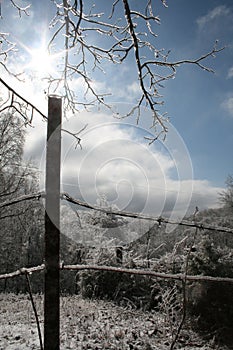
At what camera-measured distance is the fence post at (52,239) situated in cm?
134

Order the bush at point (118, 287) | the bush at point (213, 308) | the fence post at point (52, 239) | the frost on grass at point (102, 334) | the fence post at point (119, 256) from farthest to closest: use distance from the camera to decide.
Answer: the fence post at point (119, 256) → the bush at point (118, 287) → the bush at point (213, 308) → the frost on grass at point (102, 334) → the fence post at point (52, 239)

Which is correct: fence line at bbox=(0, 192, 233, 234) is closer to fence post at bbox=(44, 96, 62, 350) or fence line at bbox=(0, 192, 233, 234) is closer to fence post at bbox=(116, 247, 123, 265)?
fence post at bbox=(44, 96, 62, 350)

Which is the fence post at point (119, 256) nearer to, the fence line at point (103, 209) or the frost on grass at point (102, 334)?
the frost on grass at point (102, 334)

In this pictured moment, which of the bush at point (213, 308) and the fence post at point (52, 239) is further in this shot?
the bush at point (213, 308)

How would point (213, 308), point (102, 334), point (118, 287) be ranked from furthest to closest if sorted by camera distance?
point (118, 287) < point (213, 308) < point (102, 334)

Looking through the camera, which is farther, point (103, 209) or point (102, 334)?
point (102, 334)

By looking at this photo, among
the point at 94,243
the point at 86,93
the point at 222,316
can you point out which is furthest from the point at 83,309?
the point at 86,93

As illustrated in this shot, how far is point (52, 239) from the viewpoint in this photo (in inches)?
54.1

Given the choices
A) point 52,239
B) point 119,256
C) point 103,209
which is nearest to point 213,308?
point 119,256

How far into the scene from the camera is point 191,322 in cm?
427

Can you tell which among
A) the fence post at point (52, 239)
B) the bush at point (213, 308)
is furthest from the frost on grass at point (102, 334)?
the fence post at point (52, 239)

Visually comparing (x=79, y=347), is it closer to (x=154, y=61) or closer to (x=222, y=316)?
(x=222, y=316)

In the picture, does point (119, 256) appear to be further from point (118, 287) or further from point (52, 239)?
point (52, 239)

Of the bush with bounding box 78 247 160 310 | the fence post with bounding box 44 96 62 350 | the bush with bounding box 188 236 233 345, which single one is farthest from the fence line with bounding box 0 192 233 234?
the bush with bounding box 78 247 160 310
